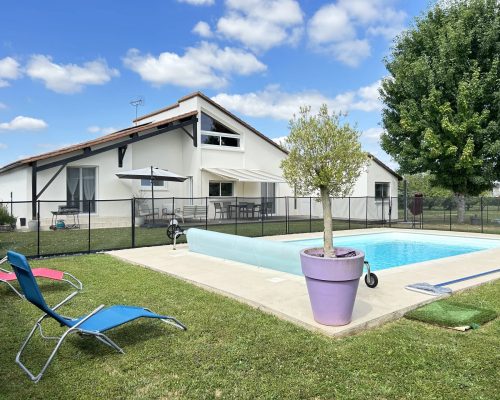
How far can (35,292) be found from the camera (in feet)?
13.1

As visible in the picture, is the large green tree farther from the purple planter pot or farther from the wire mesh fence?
the purple planter pot

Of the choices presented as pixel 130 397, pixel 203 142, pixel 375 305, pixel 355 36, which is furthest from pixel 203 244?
pixel 203 142

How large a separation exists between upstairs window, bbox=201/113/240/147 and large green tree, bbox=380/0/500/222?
34.4ft

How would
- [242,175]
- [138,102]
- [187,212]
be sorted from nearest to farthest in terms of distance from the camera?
1. [187,212]
2. [242,175]
3. [138,102]

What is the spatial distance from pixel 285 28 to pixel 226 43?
19.3 ft

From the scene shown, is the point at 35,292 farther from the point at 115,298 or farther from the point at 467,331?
the point at 467,331

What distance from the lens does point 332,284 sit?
4922mm

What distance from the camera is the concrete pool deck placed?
560 centimetres

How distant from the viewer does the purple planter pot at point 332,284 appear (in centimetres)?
484

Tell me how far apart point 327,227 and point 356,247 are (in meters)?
10.5

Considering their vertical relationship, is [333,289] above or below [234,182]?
below

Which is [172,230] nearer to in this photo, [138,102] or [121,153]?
[121,153]

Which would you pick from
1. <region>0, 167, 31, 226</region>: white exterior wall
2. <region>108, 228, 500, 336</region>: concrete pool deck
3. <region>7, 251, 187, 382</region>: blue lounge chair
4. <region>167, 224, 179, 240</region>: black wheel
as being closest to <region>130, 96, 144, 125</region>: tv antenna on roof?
<region>0, 167, 31, 226</region>: white exterior wall

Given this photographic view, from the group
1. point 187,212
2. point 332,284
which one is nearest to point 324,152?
point 332,284
